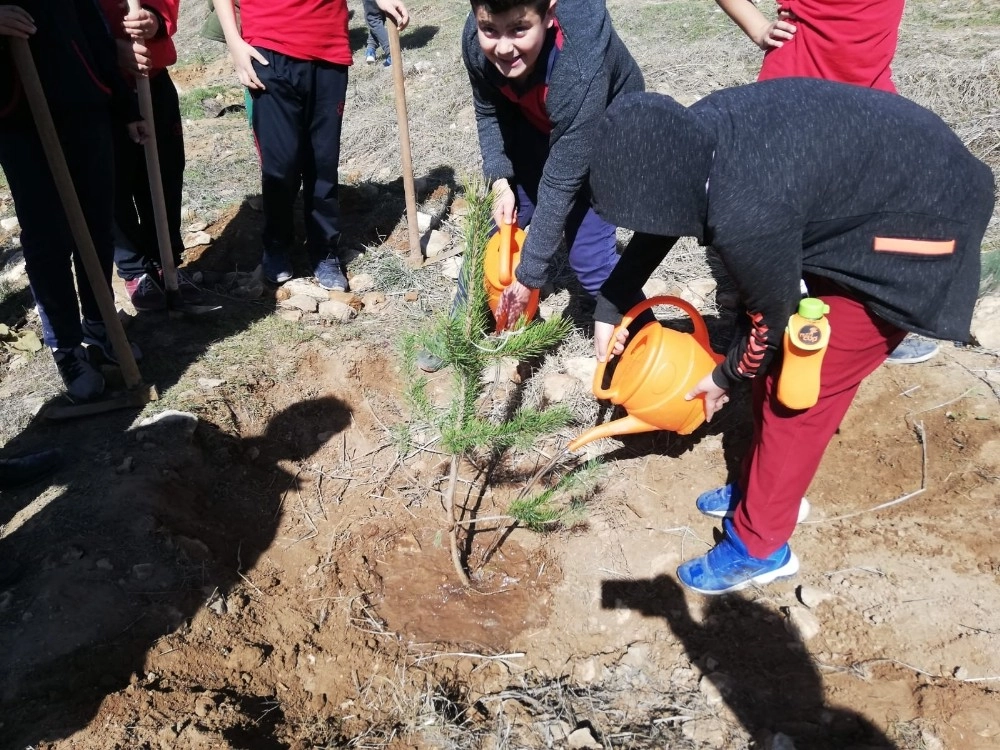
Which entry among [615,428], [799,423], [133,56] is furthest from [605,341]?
[133,56]

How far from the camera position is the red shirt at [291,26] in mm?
3166

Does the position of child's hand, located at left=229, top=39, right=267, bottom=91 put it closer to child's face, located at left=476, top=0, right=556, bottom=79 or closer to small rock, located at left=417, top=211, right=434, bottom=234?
small rock, located at left=417, top=211, right=434, bottom=234

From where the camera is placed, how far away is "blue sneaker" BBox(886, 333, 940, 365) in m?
2.97

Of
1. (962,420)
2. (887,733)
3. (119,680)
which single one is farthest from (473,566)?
(962,420)

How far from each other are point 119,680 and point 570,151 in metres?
2.05

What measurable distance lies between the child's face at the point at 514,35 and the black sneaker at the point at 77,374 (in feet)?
6.62

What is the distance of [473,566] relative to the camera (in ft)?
8.66

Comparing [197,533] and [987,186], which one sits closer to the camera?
[987,186]

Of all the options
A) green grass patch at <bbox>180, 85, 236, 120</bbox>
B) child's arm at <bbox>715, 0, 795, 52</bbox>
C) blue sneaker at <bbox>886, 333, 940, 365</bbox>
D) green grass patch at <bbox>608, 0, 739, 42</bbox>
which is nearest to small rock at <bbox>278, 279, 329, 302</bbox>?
child's arm at <bbox>715, 0, 795, 52</bbox>

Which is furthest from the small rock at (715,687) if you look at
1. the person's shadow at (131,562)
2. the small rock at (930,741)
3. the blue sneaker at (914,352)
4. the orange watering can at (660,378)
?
the blue sneaker at (914,352)

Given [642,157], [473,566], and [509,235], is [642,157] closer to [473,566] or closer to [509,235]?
[509,235]

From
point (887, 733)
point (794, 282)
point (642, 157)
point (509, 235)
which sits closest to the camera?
point (642, 157)

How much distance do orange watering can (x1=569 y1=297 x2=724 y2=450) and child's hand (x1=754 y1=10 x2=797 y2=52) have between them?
1159 mm

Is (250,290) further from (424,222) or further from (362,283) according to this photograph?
(424,222)
